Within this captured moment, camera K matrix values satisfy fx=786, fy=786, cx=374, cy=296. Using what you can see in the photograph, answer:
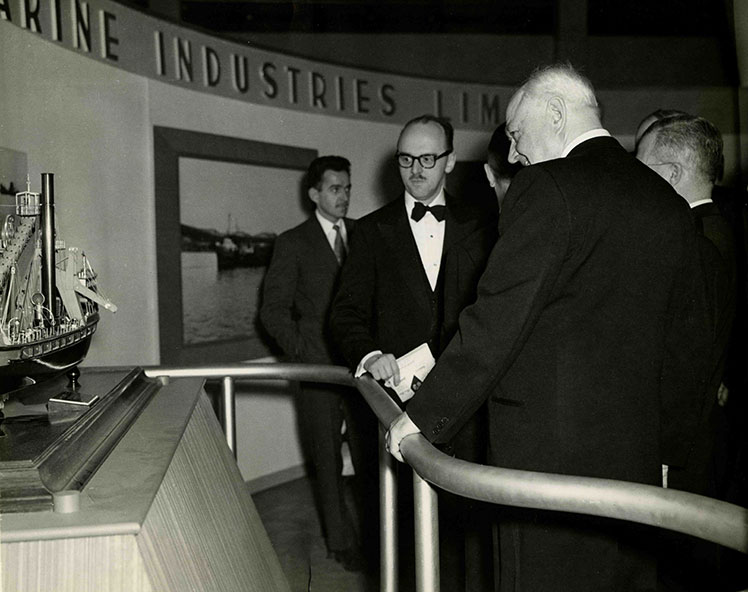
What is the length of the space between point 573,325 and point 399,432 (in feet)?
1.33

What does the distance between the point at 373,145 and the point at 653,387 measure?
4053 millimetres

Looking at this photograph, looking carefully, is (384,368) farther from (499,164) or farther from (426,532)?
(426,532)

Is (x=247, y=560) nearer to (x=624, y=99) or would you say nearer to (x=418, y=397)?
(x=418, y=397)

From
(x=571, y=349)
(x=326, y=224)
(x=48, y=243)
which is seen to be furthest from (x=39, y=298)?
(x=326, y=224)

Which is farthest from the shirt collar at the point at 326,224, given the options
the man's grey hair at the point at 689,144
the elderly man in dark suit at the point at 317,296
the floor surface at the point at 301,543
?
the man's grey hair at the point at 689,144

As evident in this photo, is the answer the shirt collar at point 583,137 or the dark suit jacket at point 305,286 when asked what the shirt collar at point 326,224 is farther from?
the shirt collar at point 583,137

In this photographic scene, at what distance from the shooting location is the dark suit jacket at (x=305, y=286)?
13.3ft

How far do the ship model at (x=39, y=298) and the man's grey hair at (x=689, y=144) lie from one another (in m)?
1.78

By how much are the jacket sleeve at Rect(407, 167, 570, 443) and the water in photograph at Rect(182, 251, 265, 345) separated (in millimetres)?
2878

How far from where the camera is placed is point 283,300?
4.05 m

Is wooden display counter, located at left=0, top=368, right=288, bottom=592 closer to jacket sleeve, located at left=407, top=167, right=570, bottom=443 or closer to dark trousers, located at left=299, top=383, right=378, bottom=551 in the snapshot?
jacket sleeve, located at left=407, top=167, right=570, bottom=443

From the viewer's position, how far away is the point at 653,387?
5.36ft

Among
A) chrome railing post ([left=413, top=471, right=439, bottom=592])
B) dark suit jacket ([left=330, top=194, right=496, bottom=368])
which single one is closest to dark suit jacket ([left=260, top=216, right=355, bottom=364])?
dark suit jacket ([left=330, top=194, right=496, bottom=368])

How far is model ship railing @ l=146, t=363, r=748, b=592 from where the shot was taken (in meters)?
0.87
